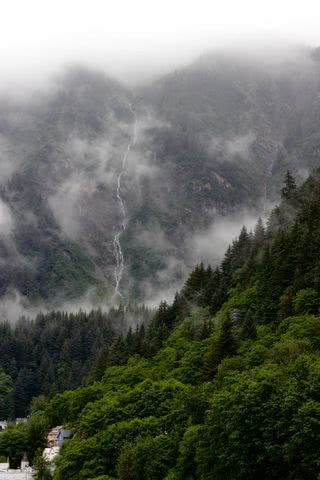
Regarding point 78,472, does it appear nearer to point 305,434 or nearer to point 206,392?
point 206,392

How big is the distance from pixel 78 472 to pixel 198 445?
21.8 meters

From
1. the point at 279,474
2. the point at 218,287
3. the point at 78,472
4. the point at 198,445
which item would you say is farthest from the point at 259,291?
the point at 279,474

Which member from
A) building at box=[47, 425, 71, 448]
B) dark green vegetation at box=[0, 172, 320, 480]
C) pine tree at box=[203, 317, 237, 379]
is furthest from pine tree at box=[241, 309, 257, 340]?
building at box=[47, 425, 71, 448]

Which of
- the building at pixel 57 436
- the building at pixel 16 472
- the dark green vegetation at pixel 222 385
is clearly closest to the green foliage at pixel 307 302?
the dark green vegetation at pixel 222 385

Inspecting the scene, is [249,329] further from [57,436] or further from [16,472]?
[16,472]

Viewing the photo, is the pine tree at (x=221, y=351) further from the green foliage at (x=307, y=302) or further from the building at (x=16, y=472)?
the building at (x=16, y=472)

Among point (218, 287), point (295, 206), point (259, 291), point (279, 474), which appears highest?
point (295, 206)

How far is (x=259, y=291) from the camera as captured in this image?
117625mm

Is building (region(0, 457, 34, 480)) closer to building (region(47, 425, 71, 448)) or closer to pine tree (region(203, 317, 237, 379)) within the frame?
building (region(47, 425, 71, 448))

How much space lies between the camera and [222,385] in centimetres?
7488

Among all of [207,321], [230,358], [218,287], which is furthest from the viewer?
[218,287]

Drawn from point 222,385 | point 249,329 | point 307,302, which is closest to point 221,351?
point 249,329

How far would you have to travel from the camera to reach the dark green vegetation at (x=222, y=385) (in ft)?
196

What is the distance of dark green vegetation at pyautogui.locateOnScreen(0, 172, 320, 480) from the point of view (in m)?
59.8
